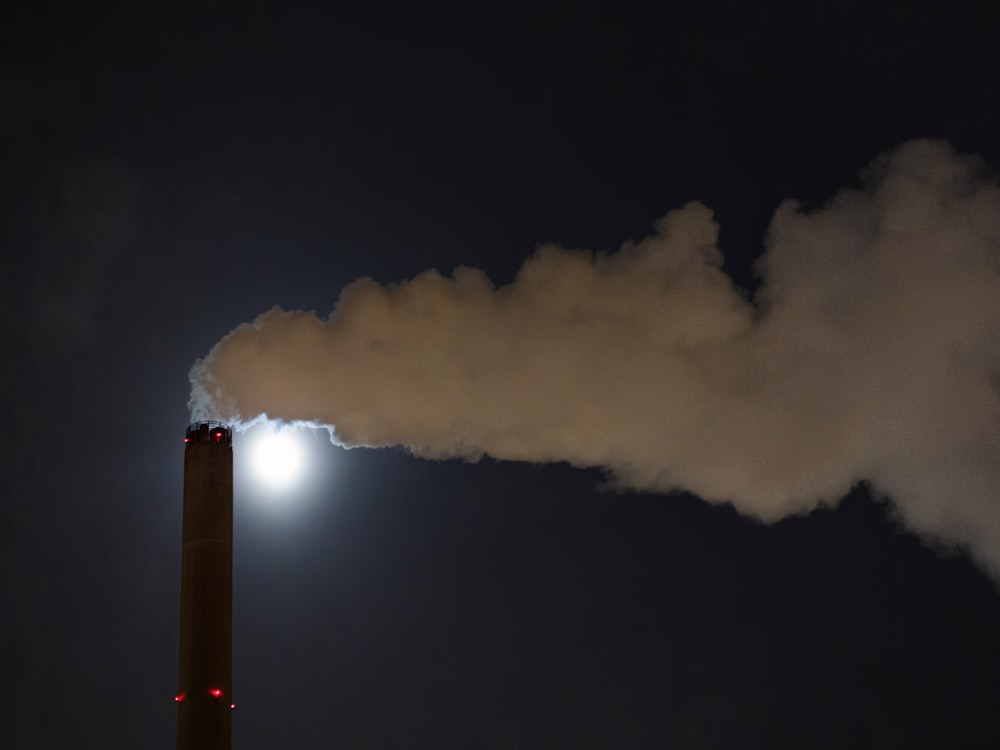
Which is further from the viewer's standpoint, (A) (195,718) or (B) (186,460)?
(B) (186,460)

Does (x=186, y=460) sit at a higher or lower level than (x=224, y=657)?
higher

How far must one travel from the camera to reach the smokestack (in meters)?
48.8

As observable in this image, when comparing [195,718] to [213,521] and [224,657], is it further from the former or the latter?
[213,521]

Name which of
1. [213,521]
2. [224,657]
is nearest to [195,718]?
[224,657]

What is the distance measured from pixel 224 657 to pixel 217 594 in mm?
2270

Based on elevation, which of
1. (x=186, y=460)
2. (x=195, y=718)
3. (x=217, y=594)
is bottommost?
(x=195, y=718)

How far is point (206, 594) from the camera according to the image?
50188mm

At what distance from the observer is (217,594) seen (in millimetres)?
50375

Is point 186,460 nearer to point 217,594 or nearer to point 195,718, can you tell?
point 217,594

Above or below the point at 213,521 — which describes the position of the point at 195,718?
below

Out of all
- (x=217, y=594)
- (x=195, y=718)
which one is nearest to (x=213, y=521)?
(x=217, y=594)

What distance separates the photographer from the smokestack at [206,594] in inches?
1921

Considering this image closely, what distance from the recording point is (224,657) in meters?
49.9

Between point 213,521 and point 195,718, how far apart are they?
706 cm
